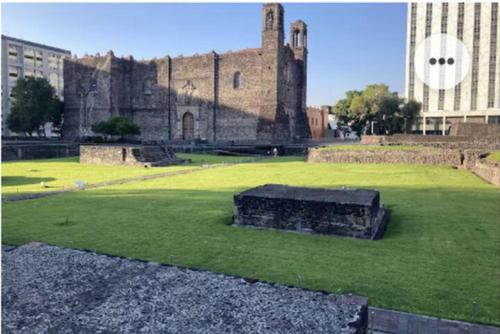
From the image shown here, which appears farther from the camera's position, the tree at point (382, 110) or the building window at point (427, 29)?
the building window at point (427, 29)

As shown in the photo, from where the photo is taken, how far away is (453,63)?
196 feet

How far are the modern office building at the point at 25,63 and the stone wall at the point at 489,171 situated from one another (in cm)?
5707

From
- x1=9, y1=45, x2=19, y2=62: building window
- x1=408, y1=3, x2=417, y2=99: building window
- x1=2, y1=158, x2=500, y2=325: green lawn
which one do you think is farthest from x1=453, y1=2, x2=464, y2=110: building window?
x1=9, y1=45, x2=19, y2=62: building window

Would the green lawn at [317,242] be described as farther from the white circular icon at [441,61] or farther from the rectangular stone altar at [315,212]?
the white circular icon at [441,61]

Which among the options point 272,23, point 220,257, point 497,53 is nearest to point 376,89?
point 272,23

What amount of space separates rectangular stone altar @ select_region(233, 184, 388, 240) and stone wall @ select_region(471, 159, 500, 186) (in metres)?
8.08

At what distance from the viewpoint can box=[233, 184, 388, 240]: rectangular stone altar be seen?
23.7 ft

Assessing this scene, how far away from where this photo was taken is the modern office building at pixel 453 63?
56688 mm

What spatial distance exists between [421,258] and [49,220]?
7425 mm

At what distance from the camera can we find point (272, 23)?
38875 mm

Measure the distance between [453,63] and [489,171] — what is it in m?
Answer: 52.2

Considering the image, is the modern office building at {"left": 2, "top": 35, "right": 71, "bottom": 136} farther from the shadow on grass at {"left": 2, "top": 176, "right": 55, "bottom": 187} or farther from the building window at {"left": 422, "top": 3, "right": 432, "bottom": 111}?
the building window at {"left": 422, "top": 3, "right": 432, "bottom": 111}

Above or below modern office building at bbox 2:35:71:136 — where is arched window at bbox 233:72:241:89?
below

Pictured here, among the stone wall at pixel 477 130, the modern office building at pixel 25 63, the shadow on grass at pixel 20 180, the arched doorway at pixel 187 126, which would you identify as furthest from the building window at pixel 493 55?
the modern office building at pixel 25 63
